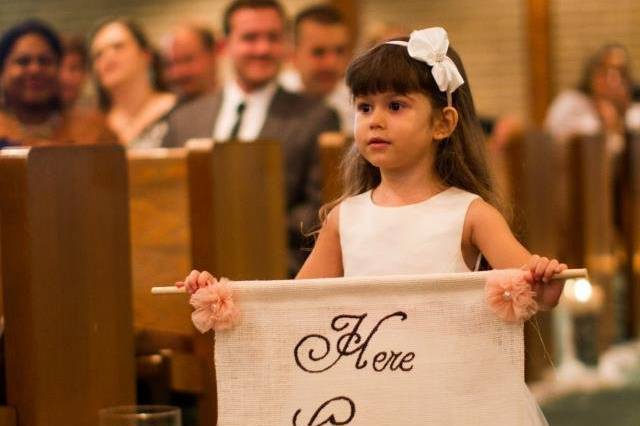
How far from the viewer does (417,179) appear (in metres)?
3.24

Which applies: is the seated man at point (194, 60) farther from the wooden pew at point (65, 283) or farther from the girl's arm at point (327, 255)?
the girl's arm at point (327, 255)

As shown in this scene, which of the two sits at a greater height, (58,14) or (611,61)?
(58,14)

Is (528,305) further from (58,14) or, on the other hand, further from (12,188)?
(58,14)

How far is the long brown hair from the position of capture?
3172mm

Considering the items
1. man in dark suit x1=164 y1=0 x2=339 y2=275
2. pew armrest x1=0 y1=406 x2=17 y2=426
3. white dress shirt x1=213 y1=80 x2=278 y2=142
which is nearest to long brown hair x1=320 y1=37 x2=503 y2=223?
pew armrest x1=0 y1=406 x2=17 y2=426

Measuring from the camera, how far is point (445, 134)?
3.26m

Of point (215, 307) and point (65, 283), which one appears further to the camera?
point (65, 283)

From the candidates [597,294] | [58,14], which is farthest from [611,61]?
[58,14]

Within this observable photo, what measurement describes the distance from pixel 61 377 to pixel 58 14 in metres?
10.9

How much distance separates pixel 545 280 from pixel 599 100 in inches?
308

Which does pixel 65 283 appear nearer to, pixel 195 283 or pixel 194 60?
pixel 195 283

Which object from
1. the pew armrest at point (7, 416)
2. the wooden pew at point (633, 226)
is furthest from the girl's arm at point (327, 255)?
the wooden pew at point (633, 226)

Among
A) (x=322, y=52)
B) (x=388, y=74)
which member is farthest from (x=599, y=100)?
(x=388, y=74)

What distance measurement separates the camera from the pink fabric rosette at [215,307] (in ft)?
9.57
